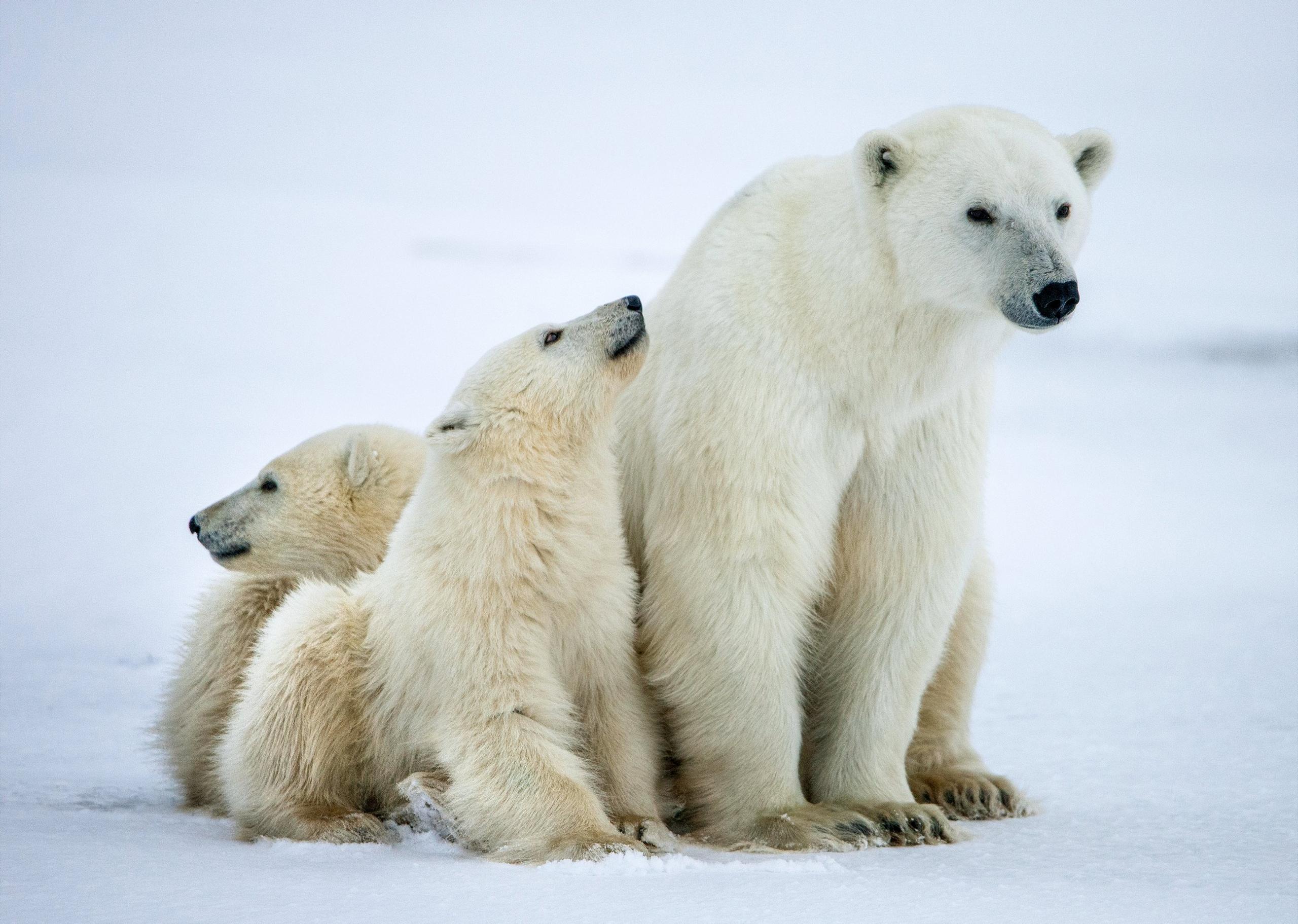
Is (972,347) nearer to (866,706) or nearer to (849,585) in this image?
(849,585)

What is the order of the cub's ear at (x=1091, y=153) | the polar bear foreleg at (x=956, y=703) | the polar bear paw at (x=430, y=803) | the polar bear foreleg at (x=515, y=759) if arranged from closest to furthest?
the polar bear foreleg at (x=515, y=759) < the polar bear paw at (x=430, y=803) < the cub's ear at (x=1091, y=153) < the polar bear foreleg at (x=956, y=703)

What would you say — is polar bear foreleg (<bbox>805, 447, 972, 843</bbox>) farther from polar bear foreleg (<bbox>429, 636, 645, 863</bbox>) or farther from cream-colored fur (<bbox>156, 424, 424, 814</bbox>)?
cream-colored fur (<bbox>156, 424, 424, 814</bbox>)

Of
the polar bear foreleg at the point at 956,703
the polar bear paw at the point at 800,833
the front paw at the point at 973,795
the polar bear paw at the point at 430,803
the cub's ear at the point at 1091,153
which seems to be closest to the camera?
the polar bear paw at the point at 430,803

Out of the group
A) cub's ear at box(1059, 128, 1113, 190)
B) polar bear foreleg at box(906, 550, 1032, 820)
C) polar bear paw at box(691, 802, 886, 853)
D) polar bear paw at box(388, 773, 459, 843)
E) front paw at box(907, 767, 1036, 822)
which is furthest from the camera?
polar bear foreleg at box(906, 550, 1032, 820)

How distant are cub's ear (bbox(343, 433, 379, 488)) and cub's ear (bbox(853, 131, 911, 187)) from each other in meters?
1.59

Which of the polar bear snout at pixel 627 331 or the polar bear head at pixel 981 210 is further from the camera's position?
the polar bear snout at pixel 627 331

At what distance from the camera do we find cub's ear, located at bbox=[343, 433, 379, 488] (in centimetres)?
412

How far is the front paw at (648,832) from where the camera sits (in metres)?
3.35

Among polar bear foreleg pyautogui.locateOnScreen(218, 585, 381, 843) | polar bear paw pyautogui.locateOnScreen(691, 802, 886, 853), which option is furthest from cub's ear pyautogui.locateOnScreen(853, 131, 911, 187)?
polar bear foreleg pyautogui.locateOnScreen(218, 585, 381, 843)

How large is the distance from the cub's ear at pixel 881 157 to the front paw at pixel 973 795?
1711 mm

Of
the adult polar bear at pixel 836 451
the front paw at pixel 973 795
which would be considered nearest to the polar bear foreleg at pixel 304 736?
the adult polar bear at pixel 836 451

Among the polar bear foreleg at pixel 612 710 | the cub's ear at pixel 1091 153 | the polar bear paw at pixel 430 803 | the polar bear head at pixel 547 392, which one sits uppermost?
the cub's ear at pixel 1091 153

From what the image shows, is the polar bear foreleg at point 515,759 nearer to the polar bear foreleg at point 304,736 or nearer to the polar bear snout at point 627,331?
the polar bear foreleg at point 304,736

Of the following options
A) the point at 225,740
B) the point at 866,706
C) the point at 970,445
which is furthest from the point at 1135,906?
the point at 225,740
